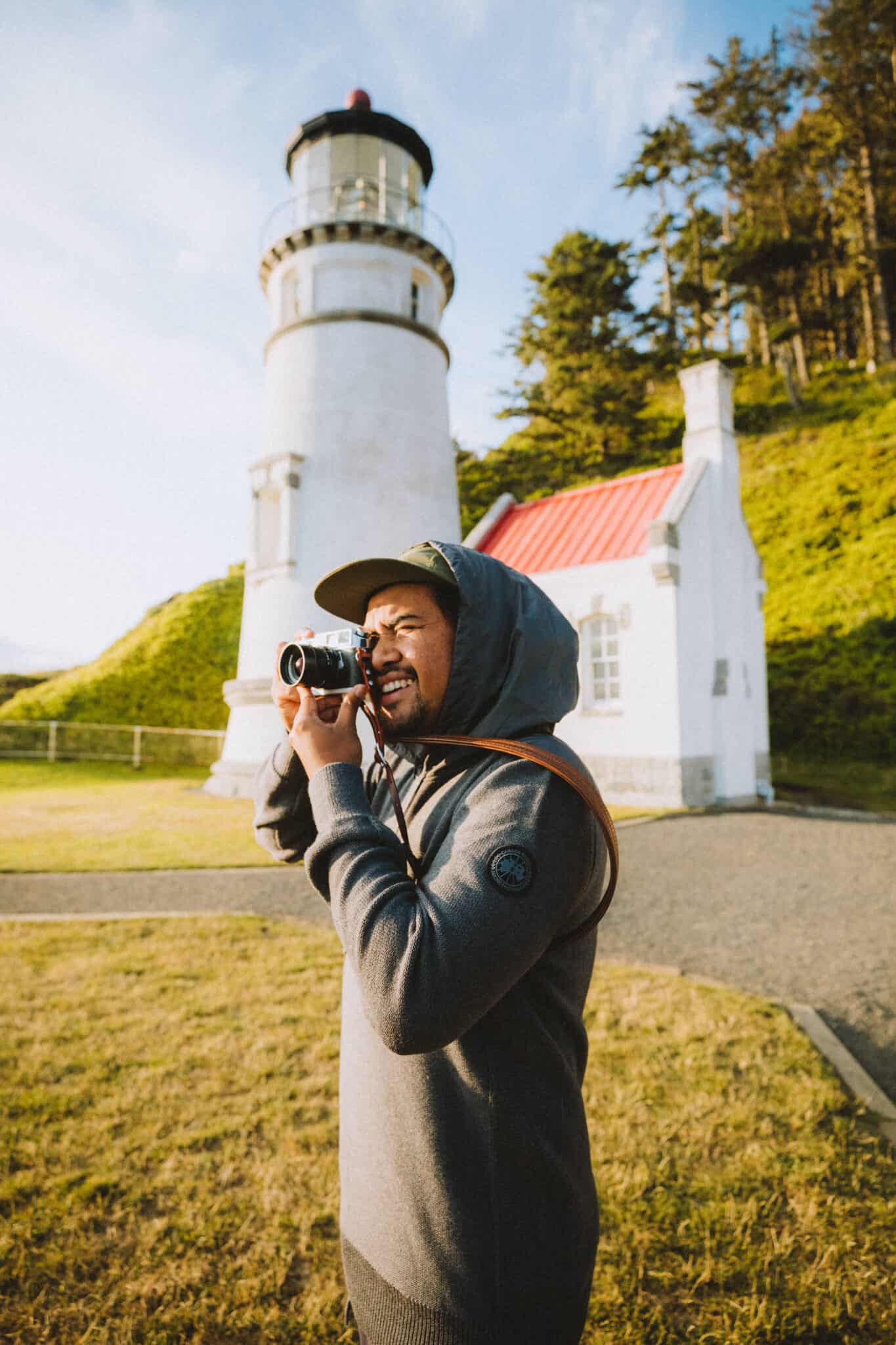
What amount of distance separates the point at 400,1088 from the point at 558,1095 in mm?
305

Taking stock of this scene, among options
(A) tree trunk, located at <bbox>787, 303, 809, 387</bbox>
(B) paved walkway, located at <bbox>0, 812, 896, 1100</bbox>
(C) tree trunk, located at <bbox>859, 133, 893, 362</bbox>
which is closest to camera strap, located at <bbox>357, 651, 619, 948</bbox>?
(B) paved walkway, located at <bbox>0, 812, 896, 1100</bbox>

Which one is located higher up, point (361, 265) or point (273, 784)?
point (361, 265)

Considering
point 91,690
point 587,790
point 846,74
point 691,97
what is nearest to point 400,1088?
point 587,790

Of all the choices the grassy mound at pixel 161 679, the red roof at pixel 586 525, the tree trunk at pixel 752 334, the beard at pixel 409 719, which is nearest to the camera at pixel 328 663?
the beard at pixel 409 719

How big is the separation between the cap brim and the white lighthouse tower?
1200 cm

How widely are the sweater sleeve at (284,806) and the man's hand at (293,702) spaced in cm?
14

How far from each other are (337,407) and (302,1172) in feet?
45.9

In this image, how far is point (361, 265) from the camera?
15.2m

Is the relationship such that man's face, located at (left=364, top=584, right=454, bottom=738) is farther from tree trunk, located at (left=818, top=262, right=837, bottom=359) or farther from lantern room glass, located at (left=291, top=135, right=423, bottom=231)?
tree trunk, located at (left=818, top=262, right=837, bottom=359)

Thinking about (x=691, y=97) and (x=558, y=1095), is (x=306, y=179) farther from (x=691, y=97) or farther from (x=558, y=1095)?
(x=691, y=97)

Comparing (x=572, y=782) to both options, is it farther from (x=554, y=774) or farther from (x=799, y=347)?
(x=799, y=347)

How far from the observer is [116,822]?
1141 centimetres

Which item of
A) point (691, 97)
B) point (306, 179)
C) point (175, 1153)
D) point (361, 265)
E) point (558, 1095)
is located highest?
point (691, 97)

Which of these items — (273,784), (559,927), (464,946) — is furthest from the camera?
(273,784)
